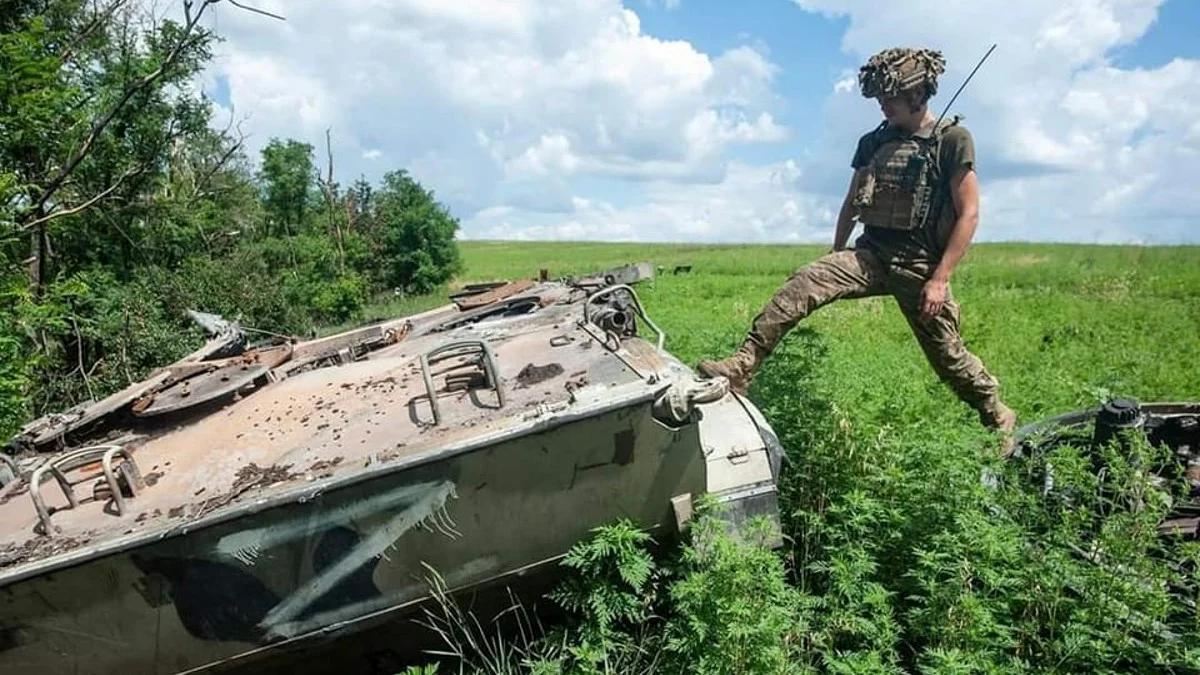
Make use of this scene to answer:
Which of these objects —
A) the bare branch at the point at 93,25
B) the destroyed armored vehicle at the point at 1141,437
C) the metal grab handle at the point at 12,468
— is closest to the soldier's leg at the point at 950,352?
the destroyed armored vehicle at the point at 1141,437

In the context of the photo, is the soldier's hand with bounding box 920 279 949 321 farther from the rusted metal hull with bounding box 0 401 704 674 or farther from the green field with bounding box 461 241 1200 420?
the rusted metal hull with bounding box 0 401 704 674

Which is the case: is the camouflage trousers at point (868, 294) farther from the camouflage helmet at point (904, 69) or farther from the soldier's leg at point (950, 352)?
the camouflage helmet at point (904, 69)

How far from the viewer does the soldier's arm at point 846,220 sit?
551cm

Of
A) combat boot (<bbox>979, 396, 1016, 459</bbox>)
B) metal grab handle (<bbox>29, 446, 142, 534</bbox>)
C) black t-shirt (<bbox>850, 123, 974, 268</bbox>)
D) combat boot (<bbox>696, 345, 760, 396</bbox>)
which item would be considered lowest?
combat boot (<bbox>979, 396, 1016, 459</bbox>)

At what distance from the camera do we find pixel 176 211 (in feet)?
67.1

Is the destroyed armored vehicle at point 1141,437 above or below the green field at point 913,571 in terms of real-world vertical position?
above

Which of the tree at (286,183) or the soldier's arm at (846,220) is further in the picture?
the tree at (286,183)

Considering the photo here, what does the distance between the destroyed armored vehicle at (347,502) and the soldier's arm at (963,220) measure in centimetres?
176

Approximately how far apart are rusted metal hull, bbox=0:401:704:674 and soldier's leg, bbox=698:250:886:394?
71.4 inches

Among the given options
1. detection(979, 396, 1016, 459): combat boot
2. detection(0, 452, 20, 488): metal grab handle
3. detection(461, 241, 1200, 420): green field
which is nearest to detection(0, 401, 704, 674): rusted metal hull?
detection(0, 452, 20, 488): metal grab handle

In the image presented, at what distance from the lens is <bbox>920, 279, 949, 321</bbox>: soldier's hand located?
490 cm

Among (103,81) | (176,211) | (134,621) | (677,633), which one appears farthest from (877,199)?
(176,211)

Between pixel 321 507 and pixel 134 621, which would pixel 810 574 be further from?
pixel 134 621

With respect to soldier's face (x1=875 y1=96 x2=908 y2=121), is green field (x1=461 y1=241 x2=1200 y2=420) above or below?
below
